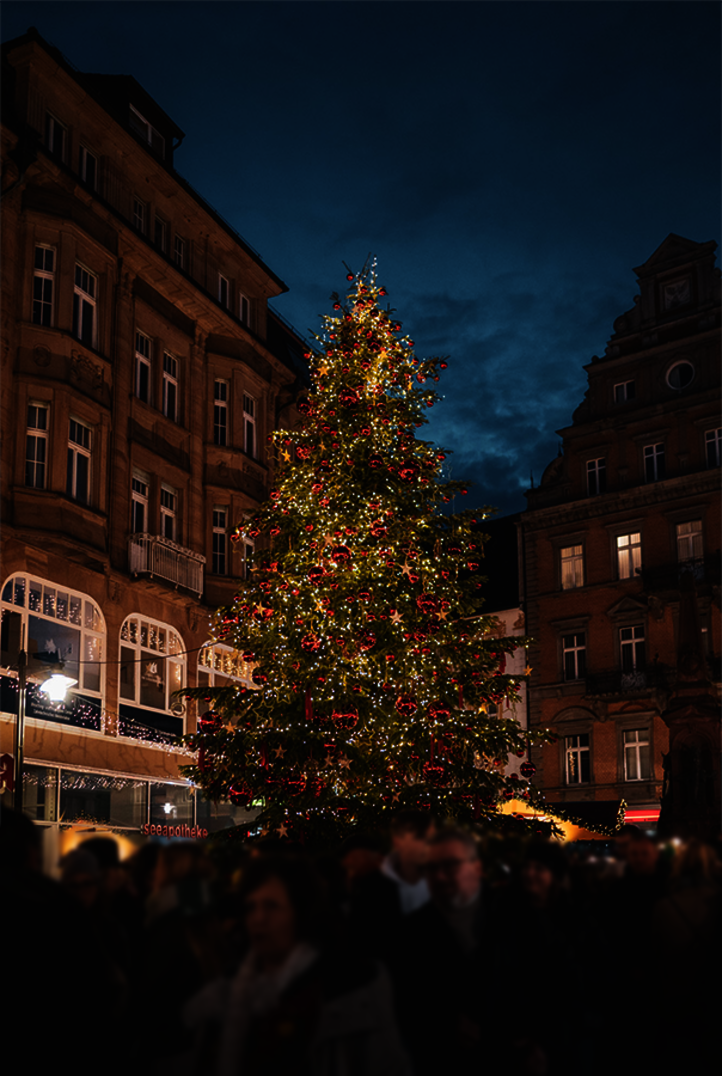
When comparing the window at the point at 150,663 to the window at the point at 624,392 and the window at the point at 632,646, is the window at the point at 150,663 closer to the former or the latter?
the window at the point at 632,646

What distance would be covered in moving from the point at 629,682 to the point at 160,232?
20428 mm

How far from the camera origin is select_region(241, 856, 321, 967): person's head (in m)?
4.16

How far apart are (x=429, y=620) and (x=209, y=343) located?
16939mm

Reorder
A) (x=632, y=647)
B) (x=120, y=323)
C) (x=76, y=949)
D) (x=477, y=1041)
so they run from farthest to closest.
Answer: (x=632, y=647) → (x=120, y=323) → (x=477, y=1041) → (x=76, y=949)

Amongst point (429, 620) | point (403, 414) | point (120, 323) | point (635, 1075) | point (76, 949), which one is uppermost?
point (120, 323)

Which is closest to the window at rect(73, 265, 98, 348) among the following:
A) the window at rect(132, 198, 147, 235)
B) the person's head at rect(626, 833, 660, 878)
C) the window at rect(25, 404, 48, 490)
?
the window at rect(25, 404, 48, 490)

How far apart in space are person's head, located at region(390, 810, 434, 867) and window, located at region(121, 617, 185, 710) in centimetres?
2020

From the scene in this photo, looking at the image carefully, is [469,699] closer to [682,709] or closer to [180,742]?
[180,742]

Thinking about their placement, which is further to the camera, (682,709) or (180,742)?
(682,709)

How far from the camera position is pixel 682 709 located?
24.3m

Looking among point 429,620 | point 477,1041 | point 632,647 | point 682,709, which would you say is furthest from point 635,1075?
point 632,647

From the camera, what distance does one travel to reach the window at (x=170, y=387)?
29266 millimetres

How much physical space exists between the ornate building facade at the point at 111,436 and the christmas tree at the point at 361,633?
7.69ft

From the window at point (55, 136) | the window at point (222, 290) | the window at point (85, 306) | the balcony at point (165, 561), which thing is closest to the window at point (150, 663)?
the balcony at point (165, 561)
